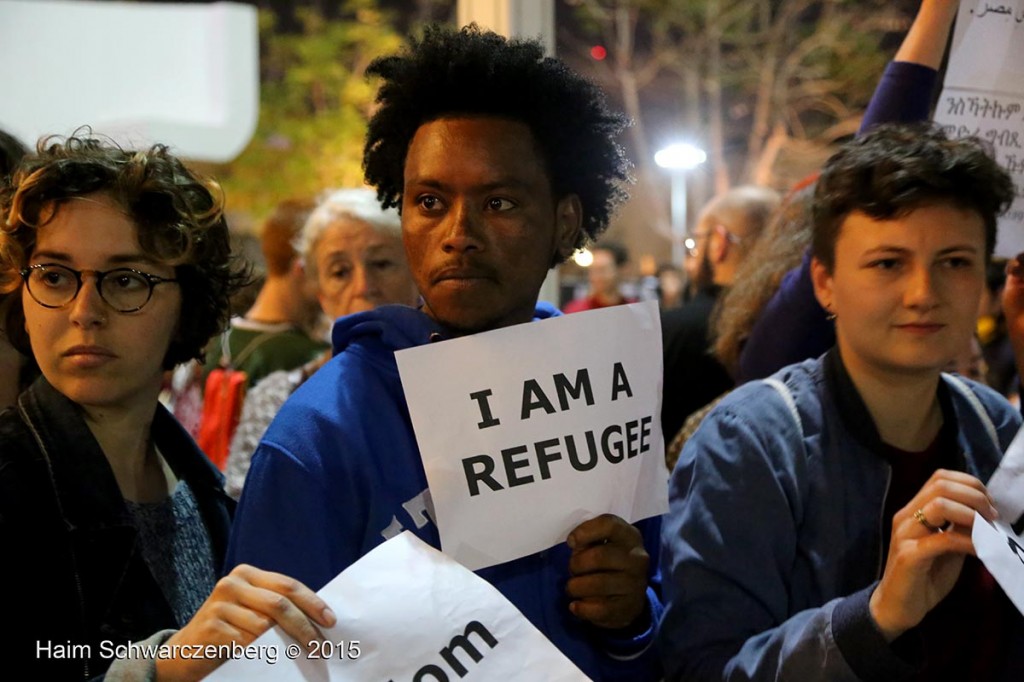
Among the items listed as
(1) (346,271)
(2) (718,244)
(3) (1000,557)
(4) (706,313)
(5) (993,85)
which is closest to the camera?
(3) (1000,557)

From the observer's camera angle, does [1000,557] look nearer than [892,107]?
Yes

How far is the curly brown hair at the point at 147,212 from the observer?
6.00 feet

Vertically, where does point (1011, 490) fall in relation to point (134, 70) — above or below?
below

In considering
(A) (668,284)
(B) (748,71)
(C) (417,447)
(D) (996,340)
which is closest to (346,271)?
Answer: (C) (417,447)

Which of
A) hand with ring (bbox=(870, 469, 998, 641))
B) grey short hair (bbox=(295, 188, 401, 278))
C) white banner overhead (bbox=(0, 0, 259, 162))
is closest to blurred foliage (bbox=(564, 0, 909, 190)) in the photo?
white banner overhead (bbox=(0, 0, 259, 162))

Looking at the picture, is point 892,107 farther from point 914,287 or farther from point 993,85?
point 914,287

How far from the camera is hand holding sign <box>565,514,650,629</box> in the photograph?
64.6 inches

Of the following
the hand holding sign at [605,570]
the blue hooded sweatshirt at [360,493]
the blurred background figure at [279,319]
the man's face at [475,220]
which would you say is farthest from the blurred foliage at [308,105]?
the hand holding sign at [605,570]

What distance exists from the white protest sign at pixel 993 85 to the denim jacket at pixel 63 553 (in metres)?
2.19

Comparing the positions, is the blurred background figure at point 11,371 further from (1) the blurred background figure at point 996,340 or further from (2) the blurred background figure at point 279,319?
(1) the blurred background figure at point 996,340

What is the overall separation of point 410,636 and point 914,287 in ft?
3.62

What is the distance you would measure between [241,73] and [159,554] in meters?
5.03

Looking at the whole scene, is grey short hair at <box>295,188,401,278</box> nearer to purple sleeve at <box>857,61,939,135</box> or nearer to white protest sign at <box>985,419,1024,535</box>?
purple sleeve at <box>857,61,939,135</box>

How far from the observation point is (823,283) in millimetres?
2092
